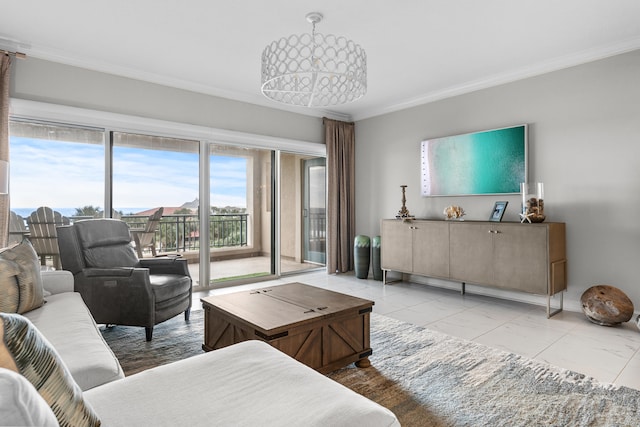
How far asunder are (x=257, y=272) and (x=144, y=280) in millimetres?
2490

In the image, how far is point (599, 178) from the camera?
3410 millimetres

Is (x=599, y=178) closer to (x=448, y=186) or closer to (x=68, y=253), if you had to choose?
(x=448, y=186)

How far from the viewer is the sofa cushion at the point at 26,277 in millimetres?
1886

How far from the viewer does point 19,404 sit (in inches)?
22.2

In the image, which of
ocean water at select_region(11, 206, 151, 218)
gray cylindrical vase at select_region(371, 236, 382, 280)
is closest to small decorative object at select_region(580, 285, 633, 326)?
gray cylindrical vase at select_region(371, 236, 382, 280)

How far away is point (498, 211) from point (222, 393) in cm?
367

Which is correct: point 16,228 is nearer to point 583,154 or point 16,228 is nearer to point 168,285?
point 168,285

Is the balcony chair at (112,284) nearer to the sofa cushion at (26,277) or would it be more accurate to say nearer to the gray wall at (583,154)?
the sofa cushion at (26,277)

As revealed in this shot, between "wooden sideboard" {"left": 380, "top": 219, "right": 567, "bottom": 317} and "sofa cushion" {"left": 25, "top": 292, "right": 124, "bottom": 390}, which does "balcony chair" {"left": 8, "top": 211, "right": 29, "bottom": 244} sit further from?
"wooden sideboard" {"left": 380, "top": 219, "right": 567, "bottom": 317}

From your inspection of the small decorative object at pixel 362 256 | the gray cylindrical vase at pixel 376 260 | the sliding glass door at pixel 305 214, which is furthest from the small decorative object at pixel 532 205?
the sliding glass door at pixel 305 214

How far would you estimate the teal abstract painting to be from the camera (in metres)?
3.92

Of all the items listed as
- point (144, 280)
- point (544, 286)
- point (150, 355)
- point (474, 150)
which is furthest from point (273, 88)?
point (544, 286)

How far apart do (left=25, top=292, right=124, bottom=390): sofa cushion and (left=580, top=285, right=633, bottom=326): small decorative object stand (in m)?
3.64

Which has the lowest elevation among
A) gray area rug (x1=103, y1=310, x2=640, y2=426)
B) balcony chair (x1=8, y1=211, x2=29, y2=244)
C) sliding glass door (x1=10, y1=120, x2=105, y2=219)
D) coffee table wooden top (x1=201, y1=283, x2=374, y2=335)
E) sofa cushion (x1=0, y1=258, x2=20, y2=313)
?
gray area rug (x1=103, y1=310, x2=640, y2=426)
